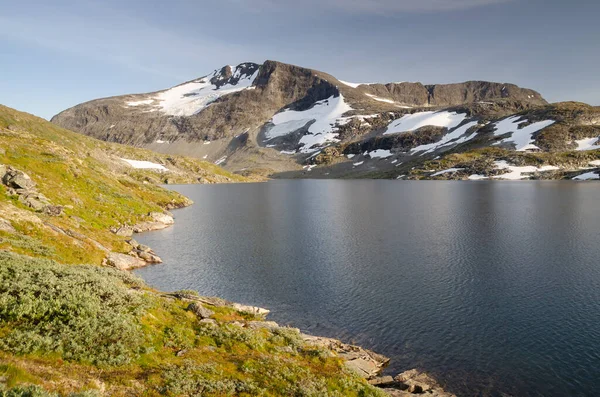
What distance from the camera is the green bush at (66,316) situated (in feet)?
49.2

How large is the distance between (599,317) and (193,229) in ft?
222

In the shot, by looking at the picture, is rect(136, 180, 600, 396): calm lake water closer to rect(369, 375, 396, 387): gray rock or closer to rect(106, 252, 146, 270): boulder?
rect(106, 252, 146, 270): boulder

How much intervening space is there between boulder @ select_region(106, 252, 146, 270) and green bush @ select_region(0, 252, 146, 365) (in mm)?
24562

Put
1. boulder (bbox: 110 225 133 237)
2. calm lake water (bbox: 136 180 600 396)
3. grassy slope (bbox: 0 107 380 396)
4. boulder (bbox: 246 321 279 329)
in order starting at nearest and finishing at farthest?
grassy slope (bbox: 0 107 380 396), calm lake water (bbox: 136 180 600 396), boulder (bbox: 246 321 279 329), boulder (bbox: 110 225 133 237)

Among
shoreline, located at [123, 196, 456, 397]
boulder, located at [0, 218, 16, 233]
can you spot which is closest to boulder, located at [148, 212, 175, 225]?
boulder, located at [0, 218, 16, 233]

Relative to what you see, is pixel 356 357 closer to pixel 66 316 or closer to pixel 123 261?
pixel 66 316

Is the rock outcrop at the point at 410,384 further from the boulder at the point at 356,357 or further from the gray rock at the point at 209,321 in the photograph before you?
the gray rock at the point at 209,321

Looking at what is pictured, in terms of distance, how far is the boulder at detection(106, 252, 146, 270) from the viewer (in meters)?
44.6

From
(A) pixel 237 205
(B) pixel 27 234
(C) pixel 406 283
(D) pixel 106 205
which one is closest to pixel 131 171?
(A) pixel 237 205

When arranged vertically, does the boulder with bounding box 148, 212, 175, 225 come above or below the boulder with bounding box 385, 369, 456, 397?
above

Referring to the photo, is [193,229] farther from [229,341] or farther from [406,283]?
[229,341]

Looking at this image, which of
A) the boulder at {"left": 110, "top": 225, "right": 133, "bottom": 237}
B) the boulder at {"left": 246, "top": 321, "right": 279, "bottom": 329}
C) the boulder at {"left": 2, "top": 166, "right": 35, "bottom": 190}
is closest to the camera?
the boulder at {"left": 246, "top": 321, "right": 279, "bottom": 329}

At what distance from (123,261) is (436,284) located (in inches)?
1531

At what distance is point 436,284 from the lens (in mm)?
41469
